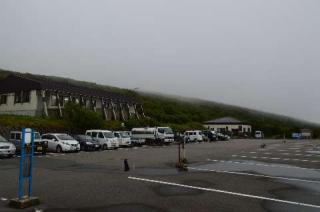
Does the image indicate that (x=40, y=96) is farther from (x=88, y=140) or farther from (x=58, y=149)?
(x=58, y=149)

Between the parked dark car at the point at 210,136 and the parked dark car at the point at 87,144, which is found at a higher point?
the parked dark car at the point at 210,136

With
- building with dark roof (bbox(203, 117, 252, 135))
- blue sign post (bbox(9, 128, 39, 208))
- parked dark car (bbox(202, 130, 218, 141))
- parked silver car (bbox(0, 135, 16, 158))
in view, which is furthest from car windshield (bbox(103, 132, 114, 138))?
building with dark roof (bbox(203, 117, 252, 135))

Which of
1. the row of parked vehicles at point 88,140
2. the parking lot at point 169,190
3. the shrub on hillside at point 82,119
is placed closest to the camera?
the parking lot at point 169,190

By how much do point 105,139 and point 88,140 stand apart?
1.84 meters

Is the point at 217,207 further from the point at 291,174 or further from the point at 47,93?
the point at 47,93

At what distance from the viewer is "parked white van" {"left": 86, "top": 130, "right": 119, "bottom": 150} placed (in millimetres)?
34125

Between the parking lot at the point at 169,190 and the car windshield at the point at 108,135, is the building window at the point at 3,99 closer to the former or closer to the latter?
the car windshield at the point at 108,135

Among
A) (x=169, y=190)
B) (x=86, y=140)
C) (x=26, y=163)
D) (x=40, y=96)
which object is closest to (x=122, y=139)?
(x=86, y=140)

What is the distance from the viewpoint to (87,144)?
106ft

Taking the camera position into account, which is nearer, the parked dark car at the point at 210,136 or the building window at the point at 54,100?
the building window at the point at 54,100

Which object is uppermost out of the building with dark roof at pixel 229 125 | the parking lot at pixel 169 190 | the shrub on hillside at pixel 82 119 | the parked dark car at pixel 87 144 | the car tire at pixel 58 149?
the building with dark roof at pixel 229 125

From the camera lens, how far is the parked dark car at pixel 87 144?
32.4 m

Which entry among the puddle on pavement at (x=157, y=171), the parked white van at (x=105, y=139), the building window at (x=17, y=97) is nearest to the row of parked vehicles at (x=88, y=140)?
the parked white van at (x=105, y=139)

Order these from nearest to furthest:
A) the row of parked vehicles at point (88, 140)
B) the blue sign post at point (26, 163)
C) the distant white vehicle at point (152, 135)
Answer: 1. the blue sign post at point (26, 163)
2. the row of parked vehicles at point (88, 140)
3. the distant white vehicle at point (152, 135)
